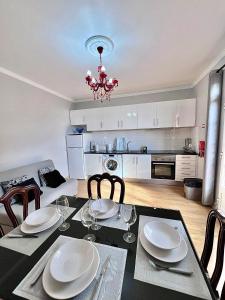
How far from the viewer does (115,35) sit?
1.76 m

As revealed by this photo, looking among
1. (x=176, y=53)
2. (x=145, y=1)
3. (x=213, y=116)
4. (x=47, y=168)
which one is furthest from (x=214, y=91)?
(x=47, y=168)

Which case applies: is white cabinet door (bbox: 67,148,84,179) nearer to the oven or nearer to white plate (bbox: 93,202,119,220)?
the oven

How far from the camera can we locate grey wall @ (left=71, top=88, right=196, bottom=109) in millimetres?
3865

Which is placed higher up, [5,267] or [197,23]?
[197,23]

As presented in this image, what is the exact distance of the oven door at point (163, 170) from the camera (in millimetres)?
3693

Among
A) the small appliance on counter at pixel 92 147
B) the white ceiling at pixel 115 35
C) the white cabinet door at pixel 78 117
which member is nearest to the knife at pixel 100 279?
the white ceiling at pixel 115 35

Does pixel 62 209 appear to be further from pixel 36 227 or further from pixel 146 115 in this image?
pixel 146 115

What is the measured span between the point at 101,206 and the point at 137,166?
8.91 ft

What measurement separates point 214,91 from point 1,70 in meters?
3.63

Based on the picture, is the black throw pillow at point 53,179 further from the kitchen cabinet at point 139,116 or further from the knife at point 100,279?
the knife at point 100,279

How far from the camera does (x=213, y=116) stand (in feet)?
8.05

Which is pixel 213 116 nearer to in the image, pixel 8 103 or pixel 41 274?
pixel 41 274

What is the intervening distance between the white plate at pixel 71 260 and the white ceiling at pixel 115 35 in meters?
1.98

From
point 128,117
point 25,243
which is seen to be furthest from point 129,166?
point 25,243
